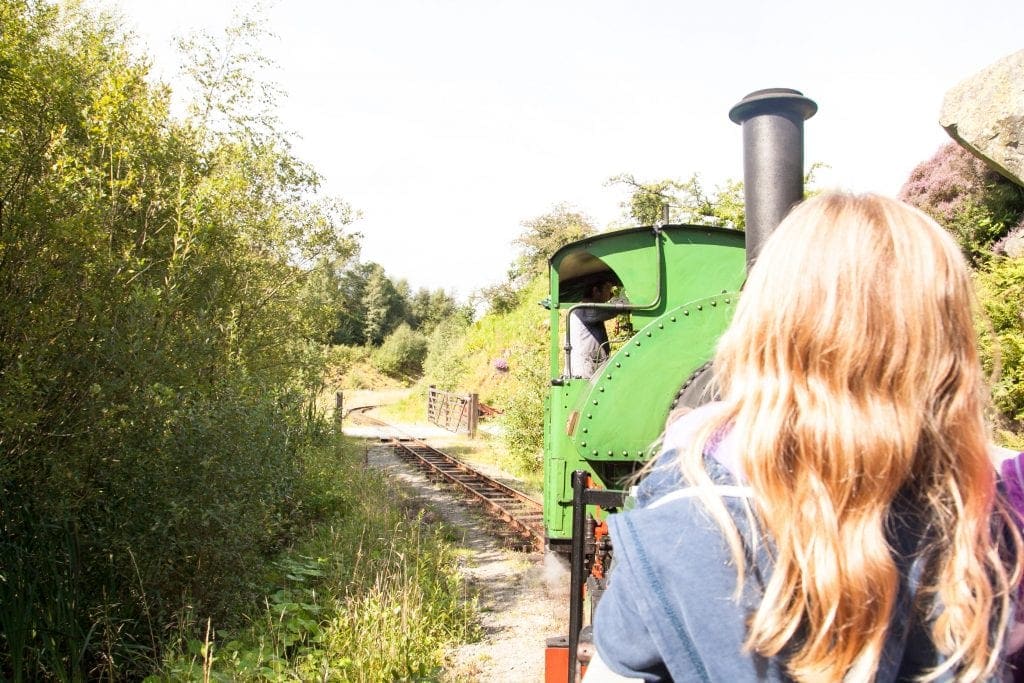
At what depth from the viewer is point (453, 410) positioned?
2631cm

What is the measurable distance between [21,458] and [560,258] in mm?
3989

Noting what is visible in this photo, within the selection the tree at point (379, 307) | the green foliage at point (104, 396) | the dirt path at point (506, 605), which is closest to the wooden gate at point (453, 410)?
the dirt path at point (506, 605)

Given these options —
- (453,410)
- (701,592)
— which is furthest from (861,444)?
(453,410)

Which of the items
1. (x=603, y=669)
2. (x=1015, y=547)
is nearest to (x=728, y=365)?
(x=1015, y=547)

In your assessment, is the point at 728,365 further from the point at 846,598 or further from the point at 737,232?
the point at 737,232

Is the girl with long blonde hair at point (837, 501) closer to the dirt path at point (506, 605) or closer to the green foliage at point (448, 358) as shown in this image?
the dirt path at point (506, 605)

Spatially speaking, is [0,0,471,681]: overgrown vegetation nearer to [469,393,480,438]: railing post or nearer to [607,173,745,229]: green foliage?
[607,173,745,229]: green foliage

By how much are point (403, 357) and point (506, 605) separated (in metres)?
41.0

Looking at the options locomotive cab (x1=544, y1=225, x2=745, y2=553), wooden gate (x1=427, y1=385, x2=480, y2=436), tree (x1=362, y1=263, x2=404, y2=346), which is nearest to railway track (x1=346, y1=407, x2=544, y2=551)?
wooden gate (x1=427, y1=385, x2=480, y2=436)

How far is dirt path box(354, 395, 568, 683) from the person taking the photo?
5.73m

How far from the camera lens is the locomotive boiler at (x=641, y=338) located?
3.39 metres

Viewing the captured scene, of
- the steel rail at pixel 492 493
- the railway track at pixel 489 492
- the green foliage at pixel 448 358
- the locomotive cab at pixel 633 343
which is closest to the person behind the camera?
the locomotive cab at pixel 633 343

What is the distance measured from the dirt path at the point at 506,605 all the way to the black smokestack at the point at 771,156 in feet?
12.6

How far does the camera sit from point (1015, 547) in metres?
1.20
